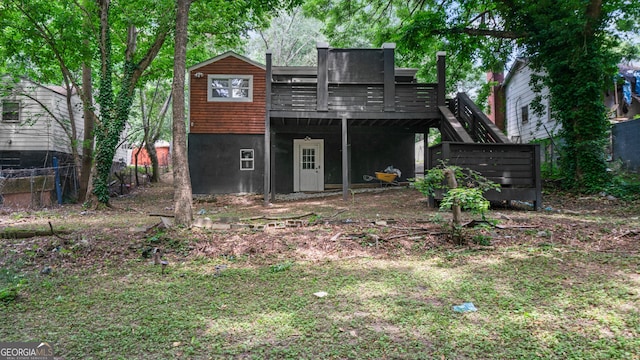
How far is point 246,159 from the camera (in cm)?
1438

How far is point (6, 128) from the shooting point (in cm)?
1614

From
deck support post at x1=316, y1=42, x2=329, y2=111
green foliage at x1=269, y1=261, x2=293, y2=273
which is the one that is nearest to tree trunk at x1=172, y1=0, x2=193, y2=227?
green foliage at x1=269, y1=261, x2=293, y2=273

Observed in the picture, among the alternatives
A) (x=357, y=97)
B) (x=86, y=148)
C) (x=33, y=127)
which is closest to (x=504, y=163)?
(x=357, y=97)

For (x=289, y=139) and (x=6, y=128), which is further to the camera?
(x=6, y=128)

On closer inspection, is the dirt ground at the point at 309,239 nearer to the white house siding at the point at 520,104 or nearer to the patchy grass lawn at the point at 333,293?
the patchy grass lawn at the point at 333,293

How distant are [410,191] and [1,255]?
10752 mm

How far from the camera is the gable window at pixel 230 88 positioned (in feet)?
46.4

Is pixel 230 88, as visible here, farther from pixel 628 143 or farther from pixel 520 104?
pixel 520 104

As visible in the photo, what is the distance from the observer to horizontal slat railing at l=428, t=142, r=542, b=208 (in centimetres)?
794

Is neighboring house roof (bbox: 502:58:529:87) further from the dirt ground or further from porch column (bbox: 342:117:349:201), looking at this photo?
the dirt ground

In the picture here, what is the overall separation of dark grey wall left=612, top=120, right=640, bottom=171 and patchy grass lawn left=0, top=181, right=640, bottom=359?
24.3 ft

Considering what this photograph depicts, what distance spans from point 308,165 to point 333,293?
39.0 feet

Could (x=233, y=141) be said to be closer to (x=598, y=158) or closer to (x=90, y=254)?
(x=90, y=254)

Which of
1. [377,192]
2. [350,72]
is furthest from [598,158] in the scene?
[350,72]
